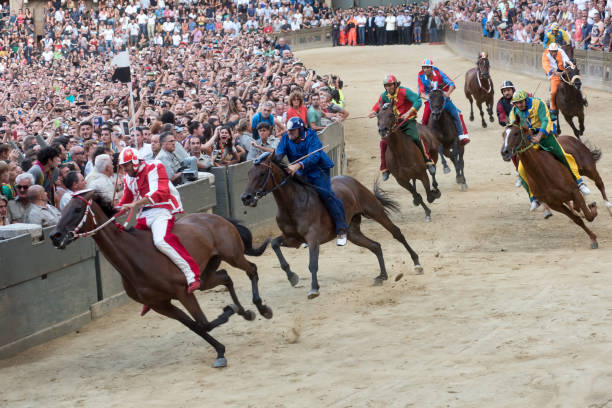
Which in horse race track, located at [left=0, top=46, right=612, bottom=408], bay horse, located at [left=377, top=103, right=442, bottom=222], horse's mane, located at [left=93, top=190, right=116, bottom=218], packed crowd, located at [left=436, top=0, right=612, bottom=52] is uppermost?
packed crowd, located at [left=436, top=0, right=612, bottom=52]

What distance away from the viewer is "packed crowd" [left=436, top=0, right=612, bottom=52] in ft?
98.7

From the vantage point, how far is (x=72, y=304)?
1080 centimetres

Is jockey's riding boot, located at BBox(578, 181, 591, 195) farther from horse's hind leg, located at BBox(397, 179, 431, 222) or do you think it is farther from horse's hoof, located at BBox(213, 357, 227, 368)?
horse's hoof, located at BBox(213, 357, 227, 368)

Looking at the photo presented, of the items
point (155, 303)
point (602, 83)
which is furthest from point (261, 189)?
point (602, 83)

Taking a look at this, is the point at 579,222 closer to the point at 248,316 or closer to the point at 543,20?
the point at 248,316

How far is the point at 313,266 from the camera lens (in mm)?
10883

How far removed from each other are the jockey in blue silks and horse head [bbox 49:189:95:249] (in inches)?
133

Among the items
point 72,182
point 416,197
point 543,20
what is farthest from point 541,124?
point 543,20

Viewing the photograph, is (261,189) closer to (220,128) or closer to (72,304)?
(72,304)

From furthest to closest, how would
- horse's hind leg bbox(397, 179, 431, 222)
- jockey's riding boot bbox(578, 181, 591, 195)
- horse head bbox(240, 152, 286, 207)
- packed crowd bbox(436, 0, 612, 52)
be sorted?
1. packed crowd bbox(436, 0, 612, 52)
2. horse's hind leg bbox(397, 179, 431, 222)
3. jockey's riding boot bbox(578, 181, 591, 195)
4. horse head bbox(240, 152, 286, 207)

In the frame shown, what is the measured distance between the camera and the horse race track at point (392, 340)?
7.70 metres

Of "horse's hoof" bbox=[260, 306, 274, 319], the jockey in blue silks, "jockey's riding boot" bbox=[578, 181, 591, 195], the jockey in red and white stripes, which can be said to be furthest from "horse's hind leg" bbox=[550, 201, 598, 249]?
the jockey in red and white stripes

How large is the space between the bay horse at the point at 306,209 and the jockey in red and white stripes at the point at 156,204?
47.1 inches

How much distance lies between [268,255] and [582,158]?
5.18 m
